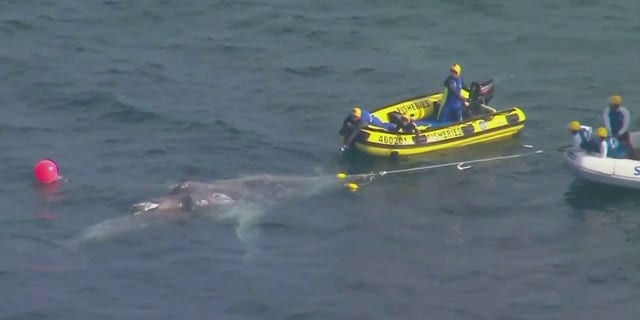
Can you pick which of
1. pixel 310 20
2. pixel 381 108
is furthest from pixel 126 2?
pixel 381 108

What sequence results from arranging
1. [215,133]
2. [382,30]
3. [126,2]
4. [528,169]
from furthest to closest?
[126,2], [382,30], [215,133], [528,169]

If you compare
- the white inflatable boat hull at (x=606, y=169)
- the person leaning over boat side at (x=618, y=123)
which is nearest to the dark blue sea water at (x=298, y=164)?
the white inflatable boat hull at (x=606, y=169)

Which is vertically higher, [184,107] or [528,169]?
[184,107]

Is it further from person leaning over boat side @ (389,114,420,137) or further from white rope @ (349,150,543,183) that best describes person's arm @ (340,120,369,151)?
white rope @ (349,150,543,183)

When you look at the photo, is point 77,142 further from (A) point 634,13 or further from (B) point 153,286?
(A) point 634,13

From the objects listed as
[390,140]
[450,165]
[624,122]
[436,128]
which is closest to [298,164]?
[390,140]

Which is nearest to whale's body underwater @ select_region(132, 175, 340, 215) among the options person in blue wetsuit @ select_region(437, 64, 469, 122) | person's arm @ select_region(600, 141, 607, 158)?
person in blue wetsuit @ select_region(437, 64, 469, 122)

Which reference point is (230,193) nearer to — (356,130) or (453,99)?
(356,130)
